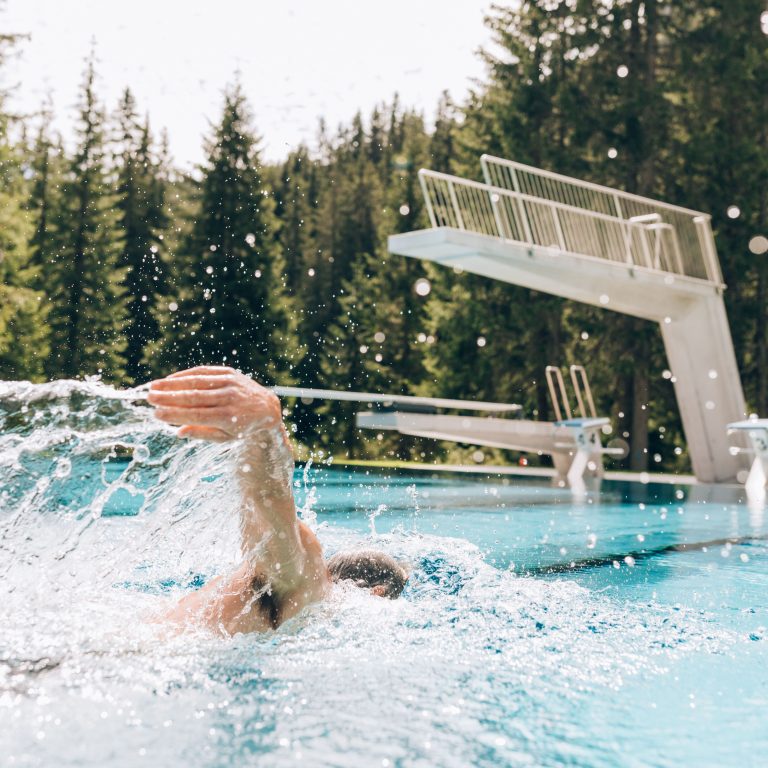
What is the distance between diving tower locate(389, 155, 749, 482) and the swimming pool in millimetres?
7310

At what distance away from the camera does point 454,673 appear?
3.33 meters

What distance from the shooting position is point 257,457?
2.67 meters

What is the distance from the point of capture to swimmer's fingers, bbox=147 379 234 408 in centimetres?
240

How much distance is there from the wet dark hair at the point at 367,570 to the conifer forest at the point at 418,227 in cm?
1612

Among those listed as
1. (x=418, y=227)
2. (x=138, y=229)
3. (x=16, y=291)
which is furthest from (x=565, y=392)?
(x=138, y=229)

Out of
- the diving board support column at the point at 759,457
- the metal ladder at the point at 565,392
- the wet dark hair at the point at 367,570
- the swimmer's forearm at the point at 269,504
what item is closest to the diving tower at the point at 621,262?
the metal ladder at the point at 565,392

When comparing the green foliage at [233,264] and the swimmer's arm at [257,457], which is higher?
the green foliage at [233,264]

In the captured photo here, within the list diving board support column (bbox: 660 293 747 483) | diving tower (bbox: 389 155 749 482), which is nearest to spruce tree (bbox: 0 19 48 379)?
diving tower (bbox: 389 155 749 482)

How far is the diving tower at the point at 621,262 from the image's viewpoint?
12.5 metres

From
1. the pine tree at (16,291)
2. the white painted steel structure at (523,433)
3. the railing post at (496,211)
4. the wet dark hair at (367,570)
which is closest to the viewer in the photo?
the wet dark hair at (367,570)

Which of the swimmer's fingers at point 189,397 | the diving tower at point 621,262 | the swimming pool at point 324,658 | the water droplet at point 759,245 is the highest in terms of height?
the water droplet at point 759,245

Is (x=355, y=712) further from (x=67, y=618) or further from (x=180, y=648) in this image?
(x=67, y=618)

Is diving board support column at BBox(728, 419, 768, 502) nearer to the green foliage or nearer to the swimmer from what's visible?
the swimmer

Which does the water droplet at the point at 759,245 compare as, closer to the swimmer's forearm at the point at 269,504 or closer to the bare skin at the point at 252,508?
the bare skin at the point at 252,508
